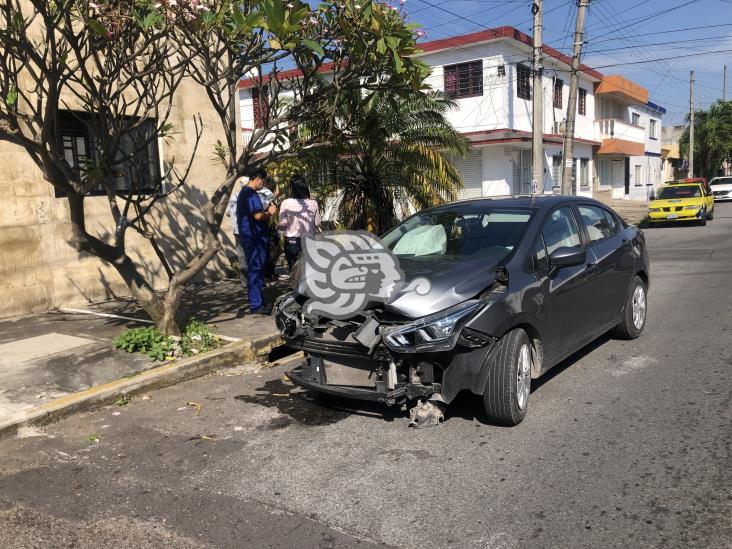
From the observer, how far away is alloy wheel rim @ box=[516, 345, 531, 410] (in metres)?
4.50

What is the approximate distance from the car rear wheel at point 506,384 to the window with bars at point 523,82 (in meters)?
→ 21.5

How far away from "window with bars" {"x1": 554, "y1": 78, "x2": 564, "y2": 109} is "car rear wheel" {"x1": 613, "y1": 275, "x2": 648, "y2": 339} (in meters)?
23.3

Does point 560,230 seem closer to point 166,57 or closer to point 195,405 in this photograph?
point 195,405

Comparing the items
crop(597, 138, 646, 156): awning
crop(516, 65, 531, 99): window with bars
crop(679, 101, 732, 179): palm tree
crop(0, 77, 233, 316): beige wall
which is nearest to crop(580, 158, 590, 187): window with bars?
crop(597, 138, 646, 156): awning

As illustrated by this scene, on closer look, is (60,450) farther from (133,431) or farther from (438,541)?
(438,541)

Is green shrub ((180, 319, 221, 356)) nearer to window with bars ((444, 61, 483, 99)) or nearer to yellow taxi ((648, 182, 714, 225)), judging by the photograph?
window with bars ((444, 61, 483, 99))

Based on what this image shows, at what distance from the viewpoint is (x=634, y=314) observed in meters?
6.75

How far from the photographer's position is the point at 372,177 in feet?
39.3

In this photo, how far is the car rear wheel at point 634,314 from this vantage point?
660cm

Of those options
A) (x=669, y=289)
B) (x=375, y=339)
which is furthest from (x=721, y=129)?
(x=375, y=339)

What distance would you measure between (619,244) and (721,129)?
52.7 metres

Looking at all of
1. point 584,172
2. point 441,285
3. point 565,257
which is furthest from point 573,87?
point 441,285

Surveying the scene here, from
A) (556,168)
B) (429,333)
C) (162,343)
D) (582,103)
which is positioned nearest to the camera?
(429,333)

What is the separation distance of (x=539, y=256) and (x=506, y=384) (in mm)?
1214
